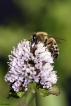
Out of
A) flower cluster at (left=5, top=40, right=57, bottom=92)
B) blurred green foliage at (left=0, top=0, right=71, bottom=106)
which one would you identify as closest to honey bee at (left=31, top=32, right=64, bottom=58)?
flower cluster at (left=5, top=40, right=57, bottom=92)

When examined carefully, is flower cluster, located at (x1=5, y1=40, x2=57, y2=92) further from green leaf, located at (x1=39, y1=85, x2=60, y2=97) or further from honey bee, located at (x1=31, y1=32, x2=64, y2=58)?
honey bee, located at (x1=31, y1=32, x2=64, y2=58)

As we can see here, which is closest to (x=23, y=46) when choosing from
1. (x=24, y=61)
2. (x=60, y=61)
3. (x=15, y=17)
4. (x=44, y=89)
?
(x=24, y=61)

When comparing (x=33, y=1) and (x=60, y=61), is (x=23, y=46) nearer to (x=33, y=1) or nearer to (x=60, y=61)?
(x=60, y=61)

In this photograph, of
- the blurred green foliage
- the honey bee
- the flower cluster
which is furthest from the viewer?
the blurred green foliage

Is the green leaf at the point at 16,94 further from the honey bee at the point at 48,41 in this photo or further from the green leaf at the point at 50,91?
the honey bee at the point at 48,41

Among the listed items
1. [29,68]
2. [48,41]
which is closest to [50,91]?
[29,68]

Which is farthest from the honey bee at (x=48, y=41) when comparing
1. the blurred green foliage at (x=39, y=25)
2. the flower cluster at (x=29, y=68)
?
the blurred green foliage at (x=39, y=25)
